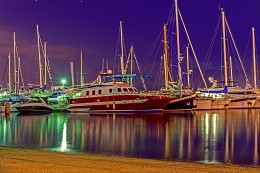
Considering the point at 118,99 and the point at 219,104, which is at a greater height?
the point at 118,99

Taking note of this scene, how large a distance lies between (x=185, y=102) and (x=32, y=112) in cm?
2564

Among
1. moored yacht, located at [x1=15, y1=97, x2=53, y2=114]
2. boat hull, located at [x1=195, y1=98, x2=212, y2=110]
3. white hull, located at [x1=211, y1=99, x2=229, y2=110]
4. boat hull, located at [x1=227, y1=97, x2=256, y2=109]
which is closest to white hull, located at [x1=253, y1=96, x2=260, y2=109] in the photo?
boat hull, located at [x1=227, y1=97, x2=256, y2=109]

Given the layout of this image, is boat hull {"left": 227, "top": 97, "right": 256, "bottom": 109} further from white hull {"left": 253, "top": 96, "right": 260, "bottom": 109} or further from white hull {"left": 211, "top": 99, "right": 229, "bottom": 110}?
white hull {"left": 253, "top": 96, "right": 260, "bottom": 109}

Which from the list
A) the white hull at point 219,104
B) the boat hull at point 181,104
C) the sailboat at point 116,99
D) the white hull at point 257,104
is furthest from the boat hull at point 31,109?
the white hull at point 257,104

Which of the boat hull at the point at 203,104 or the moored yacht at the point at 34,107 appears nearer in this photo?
the moored yacht at the point at 34,107

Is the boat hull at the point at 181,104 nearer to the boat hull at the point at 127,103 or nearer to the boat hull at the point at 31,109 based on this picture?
the boat hull at the point at 127,103

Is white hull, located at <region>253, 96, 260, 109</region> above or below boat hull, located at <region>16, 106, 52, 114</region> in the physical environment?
above

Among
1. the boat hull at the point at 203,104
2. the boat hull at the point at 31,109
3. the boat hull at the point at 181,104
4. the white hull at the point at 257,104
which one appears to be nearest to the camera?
the boat hull at the point at 181,104

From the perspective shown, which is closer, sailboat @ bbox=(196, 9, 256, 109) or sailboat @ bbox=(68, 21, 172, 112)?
sailboat @ bbox=(68, 21, 172, 112)

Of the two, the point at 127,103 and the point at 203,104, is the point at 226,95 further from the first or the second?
the point at 127,103

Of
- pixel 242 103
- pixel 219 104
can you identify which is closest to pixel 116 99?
pixel 219 104

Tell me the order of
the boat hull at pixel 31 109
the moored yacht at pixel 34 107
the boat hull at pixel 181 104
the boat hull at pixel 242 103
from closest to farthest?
1. the boat hull at pixel 181 104
2. the boat hull at pixel 31 109
3. the moored yacht at pixel 34 107
4. the boat hull at pixel 242 103

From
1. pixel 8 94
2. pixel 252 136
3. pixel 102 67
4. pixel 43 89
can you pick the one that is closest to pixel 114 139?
pixel 252 136

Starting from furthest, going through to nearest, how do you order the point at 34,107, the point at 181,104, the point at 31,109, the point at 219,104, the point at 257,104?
the point at 257,104 < the point at 219,104 < the point at 34,107 < the point at 31,109 < the point at 181,104
